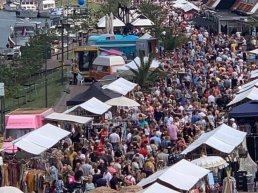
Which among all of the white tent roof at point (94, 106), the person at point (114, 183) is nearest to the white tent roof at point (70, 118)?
the white tent roof at point (94, 106)

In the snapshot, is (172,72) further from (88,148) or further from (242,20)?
(242,20)

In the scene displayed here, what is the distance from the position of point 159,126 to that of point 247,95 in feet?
8.64

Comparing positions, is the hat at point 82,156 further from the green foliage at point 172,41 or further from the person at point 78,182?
the green foliage at point 172,41

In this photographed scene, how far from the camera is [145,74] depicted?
45.8m

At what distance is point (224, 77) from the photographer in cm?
4412

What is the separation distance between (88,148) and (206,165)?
5.26m

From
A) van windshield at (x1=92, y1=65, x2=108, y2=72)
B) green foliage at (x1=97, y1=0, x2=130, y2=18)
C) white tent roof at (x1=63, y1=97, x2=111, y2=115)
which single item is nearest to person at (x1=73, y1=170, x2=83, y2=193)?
white tent roof at (x1=63, y1=97, x2=111, y2=115)

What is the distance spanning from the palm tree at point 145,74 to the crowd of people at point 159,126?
0.28 meters

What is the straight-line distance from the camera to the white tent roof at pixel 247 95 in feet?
118

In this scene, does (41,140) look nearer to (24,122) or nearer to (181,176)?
(24,122)

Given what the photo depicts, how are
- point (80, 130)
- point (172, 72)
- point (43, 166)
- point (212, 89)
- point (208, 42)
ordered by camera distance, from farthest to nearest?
point (208, 42) < point (172, 72) < point (212, 89) < point (80, 130) < point (43, 166)

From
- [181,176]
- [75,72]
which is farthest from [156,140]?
[75,72]

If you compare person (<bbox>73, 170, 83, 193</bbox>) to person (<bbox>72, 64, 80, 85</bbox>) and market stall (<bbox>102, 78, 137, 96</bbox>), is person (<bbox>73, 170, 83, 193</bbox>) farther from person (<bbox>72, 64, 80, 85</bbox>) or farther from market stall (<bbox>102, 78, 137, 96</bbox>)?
person (<bbox>72, 64, 80, 85</bbox>)

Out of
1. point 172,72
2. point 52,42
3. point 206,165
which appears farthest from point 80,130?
point 52,42
